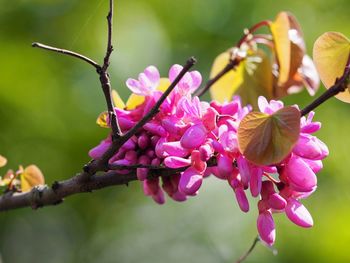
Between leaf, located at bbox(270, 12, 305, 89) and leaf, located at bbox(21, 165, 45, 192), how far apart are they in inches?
20.4

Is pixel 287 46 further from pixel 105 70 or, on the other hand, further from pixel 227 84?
pixel 105 70

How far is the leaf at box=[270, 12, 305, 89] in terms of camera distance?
1.33m

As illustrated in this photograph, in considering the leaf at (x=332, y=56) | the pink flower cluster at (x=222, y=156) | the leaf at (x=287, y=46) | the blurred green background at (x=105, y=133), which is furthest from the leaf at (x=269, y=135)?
the blurred green background at (x=105, y=133)

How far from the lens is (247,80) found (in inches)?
55.9

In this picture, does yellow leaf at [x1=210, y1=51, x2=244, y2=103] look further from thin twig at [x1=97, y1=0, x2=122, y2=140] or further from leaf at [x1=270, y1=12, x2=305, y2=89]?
thin twig at [x1=97, y1=0, x2=122, y2=140]

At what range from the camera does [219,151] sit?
0.90 m

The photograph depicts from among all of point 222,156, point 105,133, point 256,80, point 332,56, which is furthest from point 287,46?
point 105,133

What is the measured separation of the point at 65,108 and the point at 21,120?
211 millimetres

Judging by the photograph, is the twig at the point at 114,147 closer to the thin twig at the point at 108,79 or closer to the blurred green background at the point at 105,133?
the thin twig at the point at 108,79

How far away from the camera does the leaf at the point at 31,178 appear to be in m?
1.22

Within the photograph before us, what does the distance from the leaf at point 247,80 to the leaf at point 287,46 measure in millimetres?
57

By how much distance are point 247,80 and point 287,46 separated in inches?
5.1

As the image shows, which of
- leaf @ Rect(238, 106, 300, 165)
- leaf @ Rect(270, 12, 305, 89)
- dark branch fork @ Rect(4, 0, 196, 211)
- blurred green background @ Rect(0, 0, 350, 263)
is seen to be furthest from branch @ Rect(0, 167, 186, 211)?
blurred green background @ Rect(0, 0, 350, 263)

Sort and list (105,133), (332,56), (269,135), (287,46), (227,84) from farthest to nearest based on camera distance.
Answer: (105,133), (227,84), (287,46), (332,56), (269,135)
